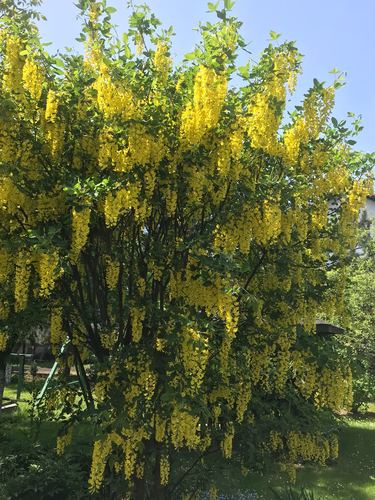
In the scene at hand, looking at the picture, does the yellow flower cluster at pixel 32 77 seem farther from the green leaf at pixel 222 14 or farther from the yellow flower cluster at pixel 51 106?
the green leaf at pixel 222 14

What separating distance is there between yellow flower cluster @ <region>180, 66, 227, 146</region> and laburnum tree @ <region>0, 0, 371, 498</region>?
0.02m

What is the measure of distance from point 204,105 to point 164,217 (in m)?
1.25

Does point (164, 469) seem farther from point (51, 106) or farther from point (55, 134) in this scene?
point (51, 106)

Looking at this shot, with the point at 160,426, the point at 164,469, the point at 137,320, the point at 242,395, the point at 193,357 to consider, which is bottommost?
the point at 164,469

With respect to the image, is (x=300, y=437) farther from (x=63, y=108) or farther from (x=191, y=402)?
(x=63, y=108)

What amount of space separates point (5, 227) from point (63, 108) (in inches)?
48.4

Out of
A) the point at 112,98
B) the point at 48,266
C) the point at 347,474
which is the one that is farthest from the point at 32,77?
the point at 347,474

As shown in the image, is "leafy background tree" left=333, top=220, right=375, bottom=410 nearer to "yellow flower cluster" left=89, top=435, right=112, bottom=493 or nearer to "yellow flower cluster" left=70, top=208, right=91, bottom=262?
"yellow flower cluster" left=89, top=435, right=112, bottom=493

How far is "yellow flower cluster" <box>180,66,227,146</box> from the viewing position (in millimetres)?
4160

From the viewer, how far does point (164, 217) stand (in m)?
5.00

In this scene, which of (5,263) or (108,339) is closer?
(5,263)

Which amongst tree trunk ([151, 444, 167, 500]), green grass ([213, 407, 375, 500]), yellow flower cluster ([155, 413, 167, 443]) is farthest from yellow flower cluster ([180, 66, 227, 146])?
green grass ([213, 407, 375, 500])

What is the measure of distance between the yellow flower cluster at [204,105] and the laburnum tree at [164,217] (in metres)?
0.02

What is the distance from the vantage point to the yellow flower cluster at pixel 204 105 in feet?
13.6
